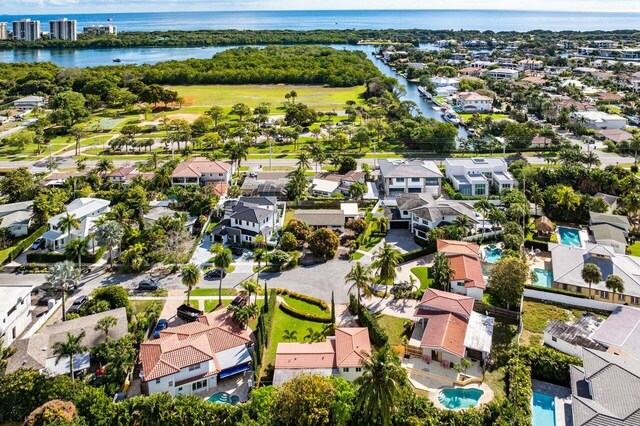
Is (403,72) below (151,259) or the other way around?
the other way around

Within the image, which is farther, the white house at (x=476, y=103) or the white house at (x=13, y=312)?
the white house at (x=476, y=103)

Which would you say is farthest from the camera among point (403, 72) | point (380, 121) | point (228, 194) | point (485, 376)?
point (403, 72)

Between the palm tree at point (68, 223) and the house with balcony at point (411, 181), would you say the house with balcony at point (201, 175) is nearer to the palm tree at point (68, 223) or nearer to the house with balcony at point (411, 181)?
the palm tree at point (68, 223)

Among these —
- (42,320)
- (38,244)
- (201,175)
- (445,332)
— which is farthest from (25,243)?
(445,332)

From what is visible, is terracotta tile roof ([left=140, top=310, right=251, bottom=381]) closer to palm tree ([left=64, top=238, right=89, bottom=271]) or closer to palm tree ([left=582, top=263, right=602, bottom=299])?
palm tree ([left=64, top=238, right=89, bottom=271])

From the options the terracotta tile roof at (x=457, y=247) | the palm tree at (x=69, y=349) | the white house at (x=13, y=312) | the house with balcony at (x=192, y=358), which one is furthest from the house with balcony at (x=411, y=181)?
the palm tree at (x=69, y=349)

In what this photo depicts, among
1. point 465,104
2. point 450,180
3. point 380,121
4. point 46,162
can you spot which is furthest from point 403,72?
point 46,162

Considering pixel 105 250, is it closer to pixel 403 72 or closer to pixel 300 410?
pixel 300 410
